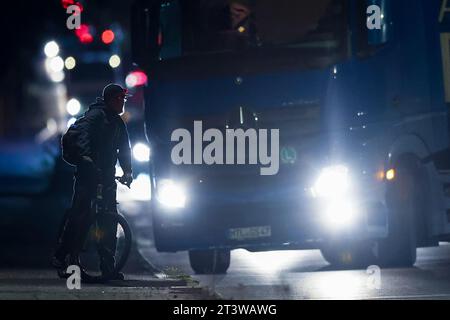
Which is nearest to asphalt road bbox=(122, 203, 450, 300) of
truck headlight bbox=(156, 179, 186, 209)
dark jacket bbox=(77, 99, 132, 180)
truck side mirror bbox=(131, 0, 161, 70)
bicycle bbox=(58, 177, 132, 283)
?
truck headlight bbox=(156, 179, 186, 209)

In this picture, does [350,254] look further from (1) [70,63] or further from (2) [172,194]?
(1) [70,63]

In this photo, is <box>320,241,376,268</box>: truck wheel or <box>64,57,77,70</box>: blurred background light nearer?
<box>320,241,376,268</box>: truck wheel

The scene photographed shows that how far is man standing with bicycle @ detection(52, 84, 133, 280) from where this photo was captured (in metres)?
13.2

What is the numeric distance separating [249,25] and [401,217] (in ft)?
8.60

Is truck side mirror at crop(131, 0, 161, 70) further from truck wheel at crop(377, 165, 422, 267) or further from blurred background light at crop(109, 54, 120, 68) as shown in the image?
blurred background light at crop(109, 54, 120, 68)

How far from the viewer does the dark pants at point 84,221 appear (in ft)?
43.9

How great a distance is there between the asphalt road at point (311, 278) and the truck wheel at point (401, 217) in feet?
0.83

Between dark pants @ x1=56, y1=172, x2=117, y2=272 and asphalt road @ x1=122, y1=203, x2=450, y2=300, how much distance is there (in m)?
1.05

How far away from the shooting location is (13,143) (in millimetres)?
77125

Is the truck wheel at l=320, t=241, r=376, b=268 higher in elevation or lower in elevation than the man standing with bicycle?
lower

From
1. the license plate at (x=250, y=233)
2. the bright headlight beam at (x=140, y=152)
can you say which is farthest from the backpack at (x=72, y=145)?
the bright headlight beam at (x=140, y=152)

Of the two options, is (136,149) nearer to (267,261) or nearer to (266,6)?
(267,261)

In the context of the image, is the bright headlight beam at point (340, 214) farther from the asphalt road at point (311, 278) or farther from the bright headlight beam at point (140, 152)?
the bright headlight beam at point (140, 152)

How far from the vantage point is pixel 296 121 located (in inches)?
599
